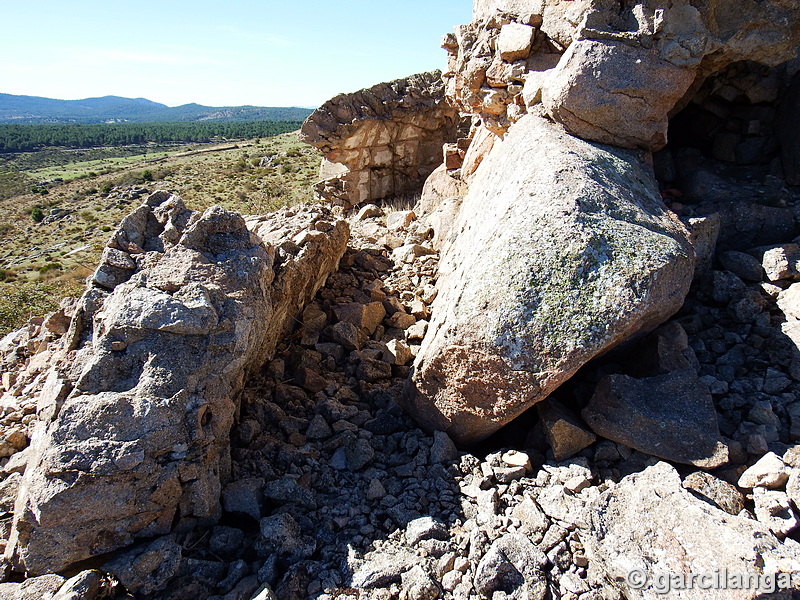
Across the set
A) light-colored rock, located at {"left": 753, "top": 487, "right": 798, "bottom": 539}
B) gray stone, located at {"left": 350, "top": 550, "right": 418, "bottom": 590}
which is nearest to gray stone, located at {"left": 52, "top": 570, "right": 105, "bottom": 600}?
gray stone, located at {"left": 350, "top": 550, "right": 418, "bottom": 590}

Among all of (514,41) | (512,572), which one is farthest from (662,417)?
(514,41)

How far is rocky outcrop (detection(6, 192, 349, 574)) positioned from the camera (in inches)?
103

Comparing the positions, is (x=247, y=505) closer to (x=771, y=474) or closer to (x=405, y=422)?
(x=405, y=422)

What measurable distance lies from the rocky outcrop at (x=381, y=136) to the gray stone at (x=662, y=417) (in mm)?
7396

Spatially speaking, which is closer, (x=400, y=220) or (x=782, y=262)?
(x=782, y=262)

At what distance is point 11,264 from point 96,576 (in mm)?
22227

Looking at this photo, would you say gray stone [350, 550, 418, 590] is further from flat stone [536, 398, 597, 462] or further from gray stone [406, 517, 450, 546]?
flat stone [536, 398, 597, 462]

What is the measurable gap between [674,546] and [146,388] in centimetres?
281

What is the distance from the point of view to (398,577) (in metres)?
2.58

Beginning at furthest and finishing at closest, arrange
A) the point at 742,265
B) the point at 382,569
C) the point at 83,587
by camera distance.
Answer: the point at 742,265
the point at 382,569
the point at 83,587

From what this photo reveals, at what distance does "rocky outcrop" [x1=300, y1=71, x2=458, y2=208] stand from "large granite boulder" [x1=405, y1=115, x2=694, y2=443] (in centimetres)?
627

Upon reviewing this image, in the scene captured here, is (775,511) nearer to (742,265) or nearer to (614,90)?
(742,265)

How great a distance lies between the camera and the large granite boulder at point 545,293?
302 cm

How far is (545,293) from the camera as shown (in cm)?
309
